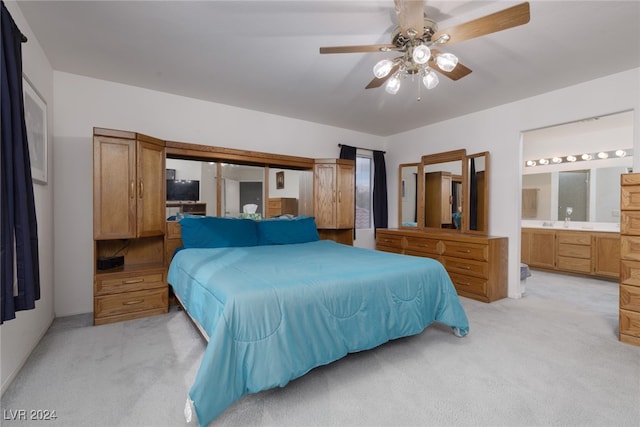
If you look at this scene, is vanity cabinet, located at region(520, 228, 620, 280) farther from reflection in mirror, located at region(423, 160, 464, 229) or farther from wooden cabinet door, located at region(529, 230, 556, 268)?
reflection in mirror, located at region(423, 160, 464, 229)

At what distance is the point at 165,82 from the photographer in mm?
3209

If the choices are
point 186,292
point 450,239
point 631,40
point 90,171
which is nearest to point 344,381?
point 186,292

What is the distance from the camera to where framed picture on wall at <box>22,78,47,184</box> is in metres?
2.16

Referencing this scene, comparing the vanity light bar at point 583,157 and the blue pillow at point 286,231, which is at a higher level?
the vanity light bar at point 583,157

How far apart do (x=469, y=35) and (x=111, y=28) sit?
2565mm

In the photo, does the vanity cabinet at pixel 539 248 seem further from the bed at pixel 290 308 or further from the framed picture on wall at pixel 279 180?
the framed picture on wall at pixel 279 180

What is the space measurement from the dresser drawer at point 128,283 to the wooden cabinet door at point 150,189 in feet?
1.42

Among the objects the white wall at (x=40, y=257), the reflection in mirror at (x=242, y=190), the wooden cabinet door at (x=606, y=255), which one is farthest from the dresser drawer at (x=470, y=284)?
the white wall at (x=40, y=257)

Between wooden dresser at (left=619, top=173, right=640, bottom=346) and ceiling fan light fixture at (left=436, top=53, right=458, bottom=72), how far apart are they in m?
1.83

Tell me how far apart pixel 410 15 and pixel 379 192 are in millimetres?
3734

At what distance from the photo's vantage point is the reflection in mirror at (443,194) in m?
4.36

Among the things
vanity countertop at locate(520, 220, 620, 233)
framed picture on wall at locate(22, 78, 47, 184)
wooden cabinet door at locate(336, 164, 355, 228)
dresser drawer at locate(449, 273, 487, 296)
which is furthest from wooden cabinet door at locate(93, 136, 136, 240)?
vanity countertop at locate(520, 220, 620, 233)

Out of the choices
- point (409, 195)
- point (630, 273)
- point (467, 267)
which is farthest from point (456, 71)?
point (409, 195)

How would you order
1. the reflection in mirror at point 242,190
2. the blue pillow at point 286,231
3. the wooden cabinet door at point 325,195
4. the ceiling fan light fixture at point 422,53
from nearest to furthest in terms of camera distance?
the ceiling fan light fixture at point 422,53 → the blue pillow at point 286,231 → the reflection in mirror at point 242,190 → the wooden cabinet door at point 325,195
